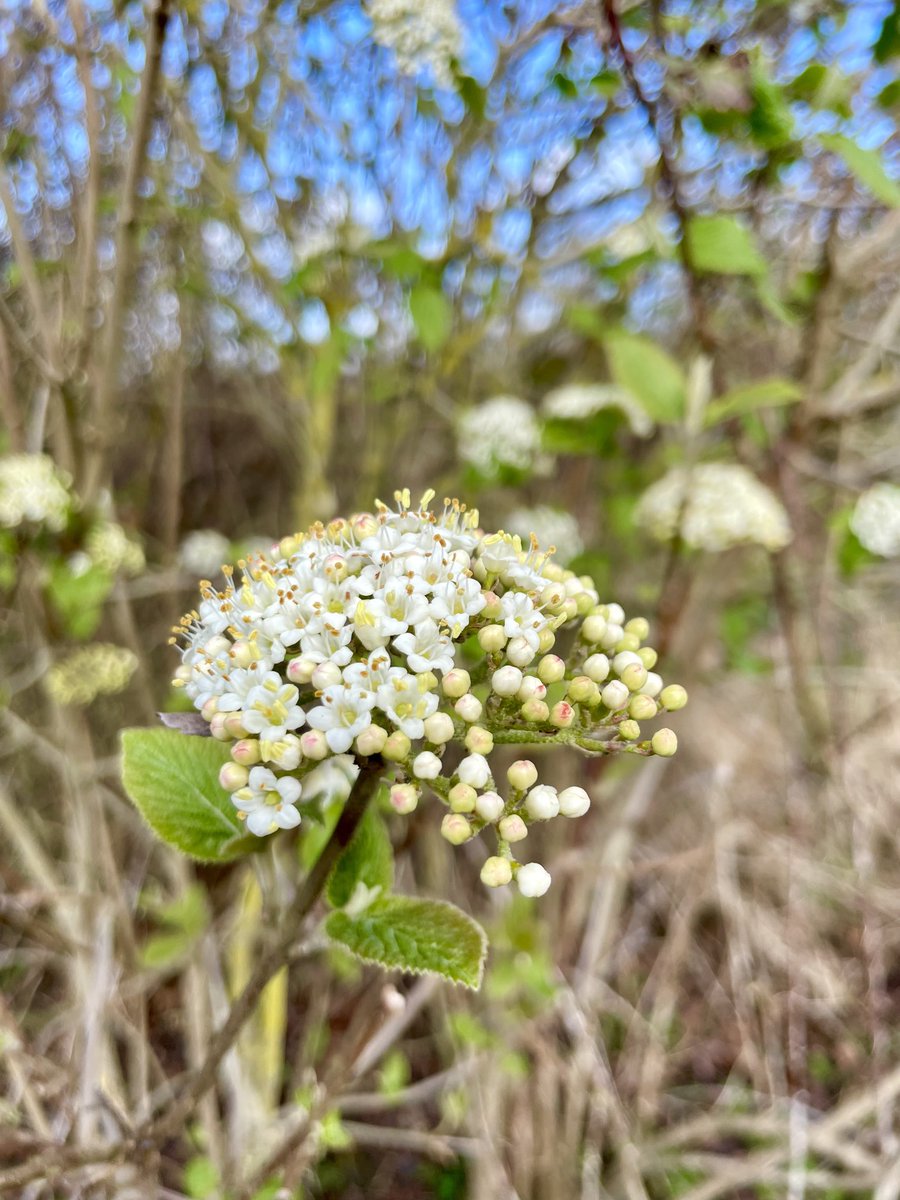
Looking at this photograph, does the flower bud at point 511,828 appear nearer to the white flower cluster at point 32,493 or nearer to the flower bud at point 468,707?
the flower bud at point 468,707

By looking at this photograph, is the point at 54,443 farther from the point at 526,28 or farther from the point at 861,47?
the point at 861,47

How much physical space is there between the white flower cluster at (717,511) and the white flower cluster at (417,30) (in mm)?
810

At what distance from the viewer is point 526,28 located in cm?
158

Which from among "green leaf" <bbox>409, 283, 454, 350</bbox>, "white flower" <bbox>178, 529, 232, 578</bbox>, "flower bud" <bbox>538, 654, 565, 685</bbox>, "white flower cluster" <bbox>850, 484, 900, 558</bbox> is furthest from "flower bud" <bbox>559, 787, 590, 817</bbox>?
"white flower" <bbox>178, 529, 232, 578</bbox>

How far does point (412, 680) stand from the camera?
701 millimetres

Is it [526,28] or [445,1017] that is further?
[445,1017]

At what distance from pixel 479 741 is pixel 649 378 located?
994mm

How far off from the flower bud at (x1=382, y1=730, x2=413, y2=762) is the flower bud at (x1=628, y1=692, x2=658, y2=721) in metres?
0.22

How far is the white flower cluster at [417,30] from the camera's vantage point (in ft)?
4.25

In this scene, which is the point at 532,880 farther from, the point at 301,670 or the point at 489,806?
the point at 301,670

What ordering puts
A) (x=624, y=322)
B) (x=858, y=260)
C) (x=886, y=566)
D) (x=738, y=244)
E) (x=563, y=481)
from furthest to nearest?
(x=886, y=566) → (x=563, y=481) → (x=624, y=322) → (x=858, y=260) → (x=738, y=244)

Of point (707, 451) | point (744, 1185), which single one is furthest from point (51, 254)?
point (744, 1185)

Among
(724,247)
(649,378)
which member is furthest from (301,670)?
(649,378)

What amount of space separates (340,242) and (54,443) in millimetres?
738
